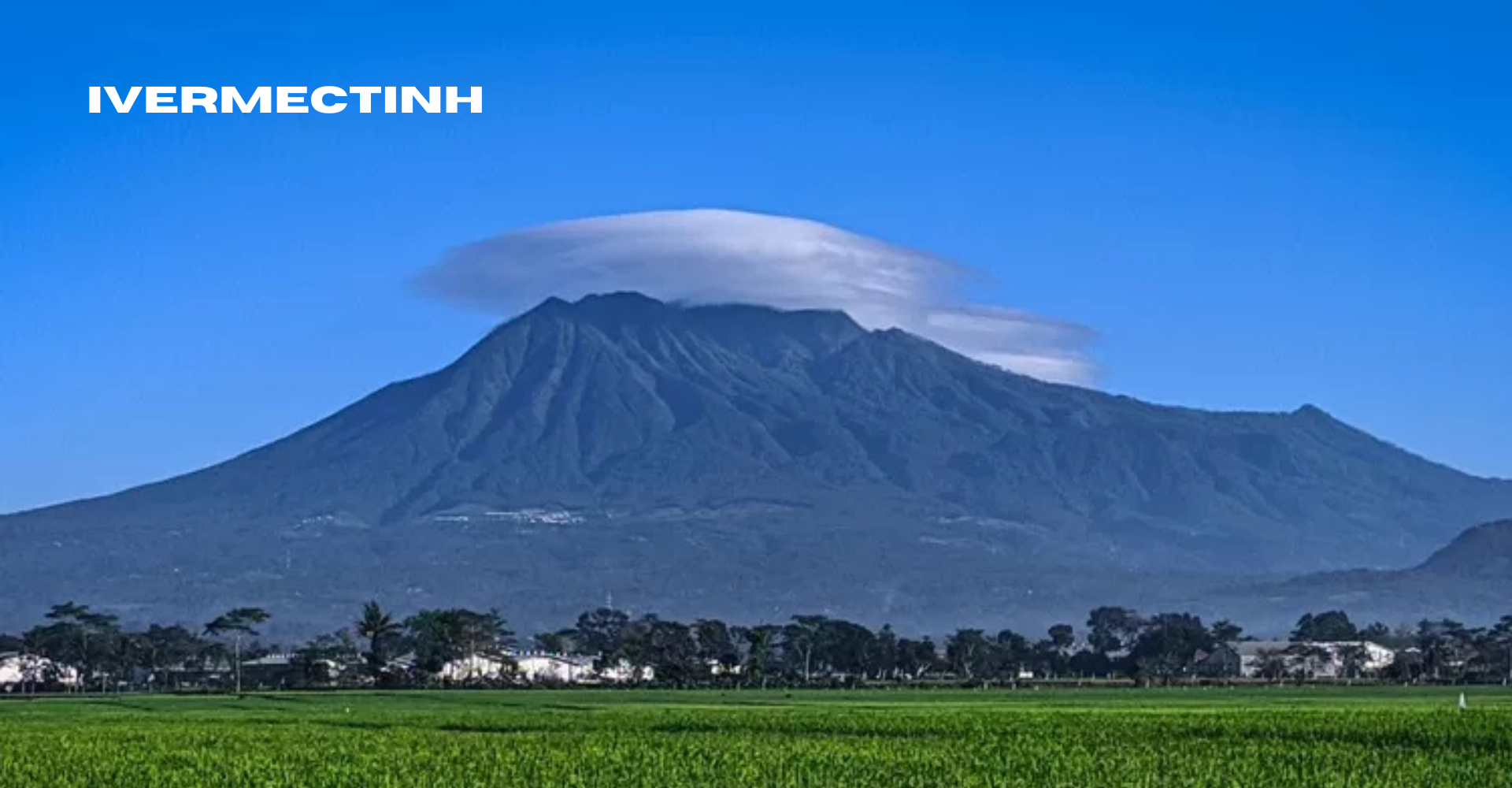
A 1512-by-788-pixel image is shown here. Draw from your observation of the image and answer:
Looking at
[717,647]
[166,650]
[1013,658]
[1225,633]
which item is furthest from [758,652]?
[1225,633]

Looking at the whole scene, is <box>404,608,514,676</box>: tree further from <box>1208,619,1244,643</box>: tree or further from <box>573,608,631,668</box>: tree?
<box>1208,619,1244,643</box>: tree

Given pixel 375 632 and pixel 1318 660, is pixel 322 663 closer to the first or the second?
pixel 375 632

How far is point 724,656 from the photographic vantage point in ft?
447

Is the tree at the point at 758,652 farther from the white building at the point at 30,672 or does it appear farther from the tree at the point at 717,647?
the white building at the point at 30,672

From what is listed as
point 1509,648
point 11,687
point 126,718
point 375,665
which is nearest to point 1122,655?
point 1509,648

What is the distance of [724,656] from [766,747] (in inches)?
3589

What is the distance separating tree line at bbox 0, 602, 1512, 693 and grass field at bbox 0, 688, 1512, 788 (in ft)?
184

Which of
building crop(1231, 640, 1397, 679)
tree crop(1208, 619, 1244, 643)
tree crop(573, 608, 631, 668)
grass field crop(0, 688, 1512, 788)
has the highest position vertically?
tree crop(573, 608, 631, 668)

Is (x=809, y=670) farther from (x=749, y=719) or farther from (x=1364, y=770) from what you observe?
(x=1364, y=770)

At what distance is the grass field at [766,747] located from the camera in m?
37.8

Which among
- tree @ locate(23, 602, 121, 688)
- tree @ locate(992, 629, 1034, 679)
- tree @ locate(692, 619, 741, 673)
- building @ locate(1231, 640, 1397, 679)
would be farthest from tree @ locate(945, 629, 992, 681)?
tree @ locate(23, 602, 121, 688)

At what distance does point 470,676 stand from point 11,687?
26051mm

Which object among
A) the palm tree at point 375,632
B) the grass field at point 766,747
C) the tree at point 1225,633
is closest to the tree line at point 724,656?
the palm tree at point 375,632

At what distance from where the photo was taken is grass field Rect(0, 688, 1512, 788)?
3778cm
